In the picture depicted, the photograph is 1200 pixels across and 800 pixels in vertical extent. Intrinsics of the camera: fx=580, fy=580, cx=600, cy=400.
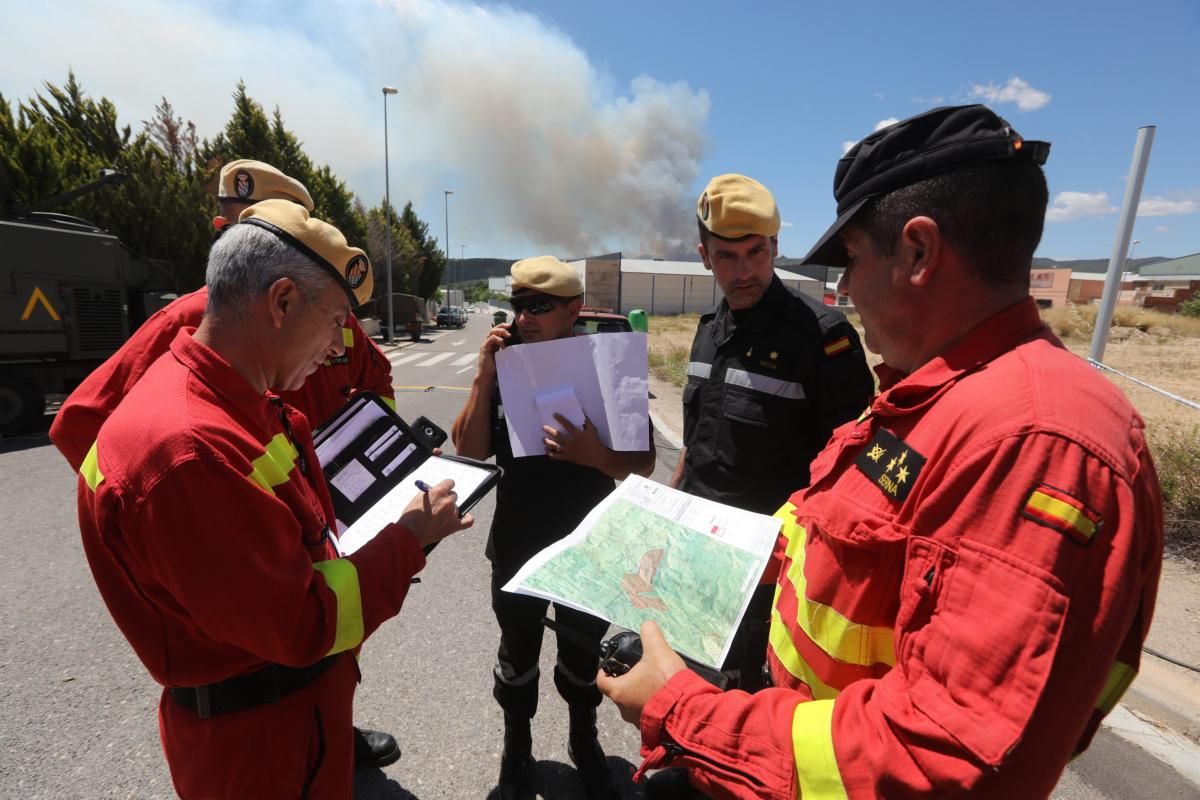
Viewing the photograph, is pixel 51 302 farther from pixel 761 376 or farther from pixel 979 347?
pixel 979 347

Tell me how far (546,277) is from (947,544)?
1639mm

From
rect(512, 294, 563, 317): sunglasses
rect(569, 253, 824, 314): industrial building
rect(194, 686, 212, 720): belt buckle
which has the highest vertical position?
rect(569, 253, 824, 314): industrial building

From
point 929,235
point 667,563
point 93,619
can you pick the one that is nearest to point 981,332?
point 929,235

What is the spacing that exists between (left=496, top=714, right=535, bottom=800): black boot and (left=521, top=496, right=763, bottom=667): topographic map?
1206mm

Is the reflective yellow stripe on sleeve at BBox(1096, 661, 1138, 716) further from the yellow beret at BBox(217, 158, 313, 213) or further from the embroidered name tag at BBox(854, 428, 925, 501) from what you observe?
the yellow beret at BBox(217, 158, 313, 213)

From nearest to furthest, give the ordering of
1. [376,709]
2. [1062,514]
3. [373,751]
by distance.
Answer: [1062,514]
[373,751]
[376,709]

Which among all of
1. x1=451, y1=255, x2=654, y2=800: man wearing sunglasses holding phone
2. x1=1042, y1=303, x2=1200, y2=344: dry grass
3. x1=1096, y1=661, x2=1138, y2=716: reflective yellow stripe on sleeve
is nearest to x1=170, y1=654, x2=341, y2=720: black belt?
x1=451, y1=255, x2=654, y2=800: man wearing sunglasses holding phone

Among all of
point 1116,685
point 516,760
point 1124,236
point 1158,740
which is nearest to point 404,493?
point 516,760

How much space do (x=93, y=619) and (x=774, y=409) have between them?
378 cm

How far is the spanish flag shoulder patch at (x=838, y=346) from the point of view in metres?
2.03

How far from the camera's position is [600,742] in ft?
8.11

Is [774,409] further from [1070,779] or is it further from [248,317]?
[1070,779]

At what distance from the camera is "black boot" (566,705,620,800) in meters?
2.18

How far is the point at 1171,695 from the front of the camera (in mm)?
2609
